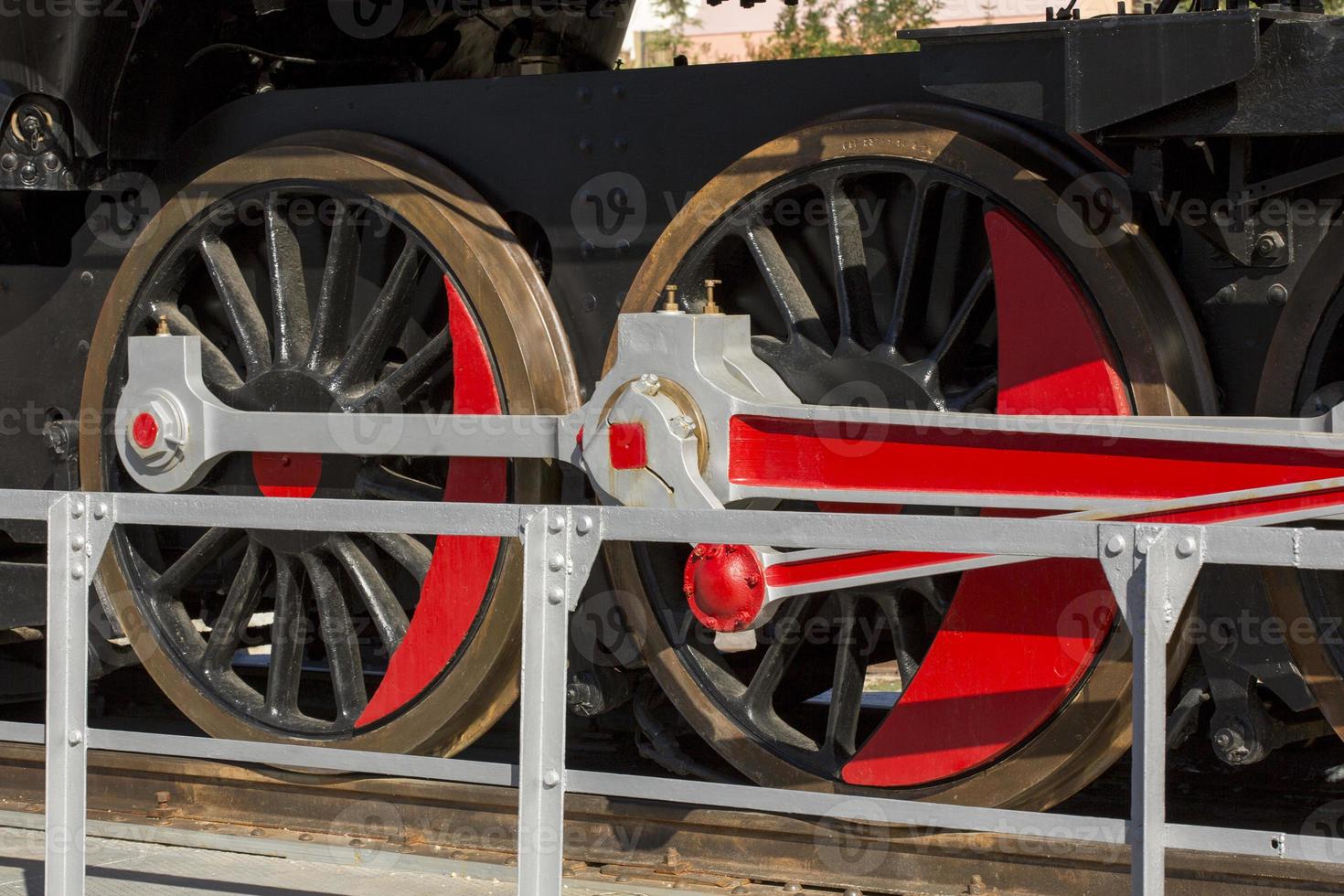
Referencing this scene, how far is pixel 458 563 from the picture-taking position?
3.71 m

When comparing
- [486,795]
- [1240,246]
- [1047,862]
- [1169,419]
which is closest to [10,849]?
[486,795]

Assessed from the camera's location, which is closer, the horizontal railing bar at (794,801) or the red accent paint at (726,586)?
the horizontal railing bar at (794,801)

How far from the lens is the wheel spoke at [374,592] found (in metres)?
3.83

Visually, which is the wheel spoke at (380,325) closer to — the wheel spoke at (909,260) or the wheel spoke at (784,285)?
the wheel spoke at (784,285)

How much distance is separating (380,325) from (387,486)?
0.36m

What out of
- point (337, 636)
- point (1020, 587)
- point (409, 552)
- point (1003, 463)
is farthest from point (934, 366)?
point (337, 636)

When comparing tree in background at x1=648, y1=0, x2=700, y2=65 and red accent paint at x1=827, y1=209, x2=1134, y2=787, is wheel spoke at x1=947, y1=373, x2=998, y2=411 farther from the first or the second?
tree in background at x1=648, y1=0, x2=700, y2=65

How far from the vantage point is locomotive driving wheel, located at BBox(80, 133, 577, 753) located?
145 inches

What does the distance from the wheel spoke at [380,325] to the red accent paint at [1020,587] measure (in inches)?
42.7

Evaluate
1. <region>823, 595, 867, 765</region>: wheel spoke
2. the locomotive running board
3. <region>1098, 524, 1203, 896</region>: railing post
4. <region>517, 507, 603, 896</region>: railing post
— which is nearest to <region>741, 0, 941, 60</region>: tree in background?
the locomotive running board

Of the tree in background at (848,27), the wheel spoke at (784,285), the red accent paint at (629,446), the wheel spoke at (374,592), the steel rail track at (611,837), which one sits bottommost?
the steel rail track at (611,837)

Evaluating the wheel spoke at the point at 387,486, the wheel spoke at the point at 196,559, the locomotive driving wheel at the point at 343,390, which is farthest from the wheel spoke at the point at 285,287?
the wheel spoke at the point at 196,559

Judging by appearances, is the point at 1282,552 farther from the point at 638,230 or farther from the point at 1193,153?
the point at 638,230

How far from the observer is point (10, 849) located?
3.73m
